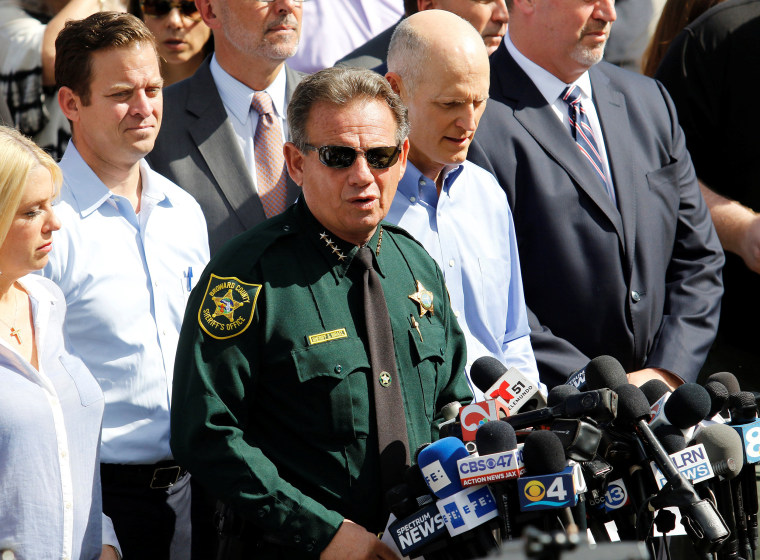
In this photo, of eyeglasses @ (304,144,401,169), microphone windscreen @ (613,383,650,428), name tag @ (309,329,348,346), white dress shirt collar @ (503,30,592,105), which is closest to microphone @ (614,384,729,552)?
microphone windscreen @ (613,383,650,428)

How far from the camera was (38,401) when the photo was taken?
2.98 meters

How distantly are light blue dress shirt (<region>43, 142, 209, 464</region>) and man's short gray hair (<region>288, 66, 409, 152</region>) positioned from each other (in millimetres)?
811

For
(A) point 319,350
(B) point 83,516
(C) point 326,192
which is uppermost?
(C) point 326,192

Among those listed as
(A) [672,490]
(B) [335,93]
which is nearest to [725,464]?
(A) [672,490]

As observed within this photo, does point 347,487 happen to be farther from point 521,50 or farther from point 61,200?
point 521,50

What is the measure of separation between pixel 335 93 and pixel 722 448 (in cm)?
153

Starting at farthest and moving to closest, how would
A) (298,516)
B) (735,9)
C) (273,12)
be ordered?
(735,9) < (273,12) < (298,516)

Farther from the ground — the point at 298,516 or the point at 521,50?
the point at 521,50

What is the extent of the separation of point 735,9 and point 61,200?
3.41 metres

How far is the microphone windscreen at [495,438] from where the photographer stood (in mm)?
2701

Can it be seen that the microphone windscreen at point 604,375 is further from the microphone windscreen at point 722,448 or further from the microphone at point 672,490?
the microphone windscreen at point 722,448

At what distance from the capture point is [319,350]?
3.09 m

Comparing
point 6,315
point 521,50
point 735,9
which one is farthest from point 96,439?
point 735,9

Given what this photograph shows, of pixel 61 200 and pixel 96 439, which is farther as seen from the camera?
pixel 61 200
